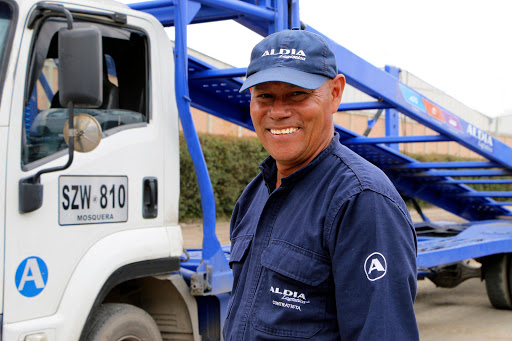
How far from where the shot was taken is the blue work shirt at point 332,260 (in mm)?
1231

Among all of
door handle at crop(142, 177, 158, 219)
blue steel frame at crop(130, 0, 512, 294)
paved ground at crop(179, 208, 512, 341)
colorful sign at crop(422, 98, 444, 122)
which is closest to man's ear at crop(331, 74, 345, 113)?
door handle at crop(142, 177, 158, 219)

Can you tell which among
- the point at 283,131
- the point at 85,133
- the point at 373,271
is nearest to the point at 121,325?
the point at 85,133

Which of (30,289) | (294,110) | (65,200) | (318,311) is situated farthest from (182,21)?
(318,311)

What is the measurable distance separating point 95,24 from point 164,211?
1139 millimetres

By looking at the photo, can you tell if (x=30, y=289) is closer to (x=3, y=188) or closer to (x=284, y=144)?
(x=3, y=188)

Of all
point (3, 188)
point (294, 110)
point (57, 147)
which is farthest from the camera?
point (57, 147)

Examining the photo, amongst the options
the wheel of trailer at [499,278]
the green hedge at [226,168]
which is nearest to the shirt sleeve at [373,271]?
the wheel of trailer at [499,278]

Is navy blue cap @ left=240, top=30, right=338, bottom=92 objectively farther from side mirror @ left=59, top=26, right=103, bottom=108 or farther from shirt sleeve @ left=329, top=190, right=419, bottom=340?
side mirror @ left=59, top=26, right=103, bottom=108

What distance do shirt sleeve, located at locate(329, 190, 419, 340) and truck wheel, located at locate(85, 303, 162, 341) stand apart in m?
2.19

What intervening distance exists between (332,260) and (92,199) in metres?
2.11

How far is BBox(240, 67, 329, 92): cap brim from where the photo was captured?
1419mm

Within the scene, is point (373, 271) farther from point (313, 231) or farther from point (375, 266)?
point (313, 231)

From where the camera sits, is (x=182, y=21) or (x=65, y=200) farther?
(x=182, y=21)

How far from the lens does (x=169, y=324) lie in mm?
3730
